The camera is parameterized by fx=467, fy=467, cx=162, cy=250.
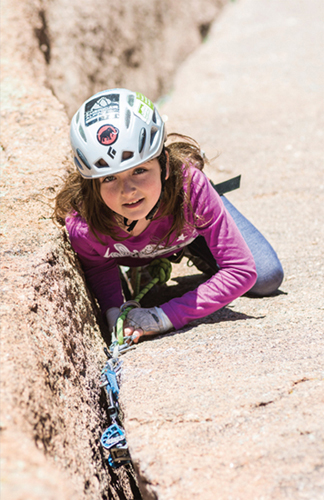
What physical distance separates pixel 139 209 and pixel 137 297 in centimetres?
63

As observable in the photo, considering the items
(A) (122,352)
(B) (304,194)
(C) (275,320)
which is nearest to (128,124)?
(A) (122,352)

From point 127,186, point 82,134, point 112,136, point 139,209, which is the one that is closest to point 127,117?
point 112,136

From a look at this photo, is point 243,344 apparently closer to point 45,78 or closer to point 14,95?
point 14,95

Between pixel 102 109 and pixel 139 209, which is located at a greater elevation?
pixel 102 109

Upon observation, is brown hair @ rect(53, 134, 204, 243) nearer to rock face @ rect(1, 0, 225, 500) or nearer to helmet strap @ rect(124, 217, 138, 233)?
helmet strap @ rect(124, 217, 138, 233)

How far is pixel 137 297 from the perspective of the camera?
9.17ft

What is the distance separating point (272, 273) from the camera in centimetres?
320

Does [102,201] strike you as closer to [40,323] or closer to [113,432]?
[40,323]

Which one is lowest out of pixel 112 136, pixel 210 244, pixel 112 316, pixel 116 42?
pixel 112 316

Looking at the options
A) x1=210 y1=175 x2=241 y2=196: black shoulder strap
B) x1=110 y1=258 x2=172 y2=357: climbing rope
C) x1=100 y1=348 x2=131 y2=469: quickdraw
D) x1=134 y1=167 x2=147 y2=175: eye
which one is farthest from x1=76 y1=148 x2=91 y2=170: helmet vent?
x1=210 y1=175 x2=241 y2=196: black shoulder strap

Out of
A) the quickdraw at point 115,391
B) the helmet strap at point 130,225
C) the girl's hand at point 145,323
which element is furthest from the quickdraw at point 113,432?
the helmet strap at point 130,225

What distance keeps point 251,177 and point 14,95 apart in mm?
2601

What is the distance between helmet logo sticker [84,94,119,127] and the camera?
2338 mm

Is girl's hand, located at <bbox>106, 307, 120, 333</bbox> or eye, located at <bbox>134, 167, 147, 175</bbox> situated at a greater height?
eye, located at <bbox>134, 167, 147, 175</bbox>
